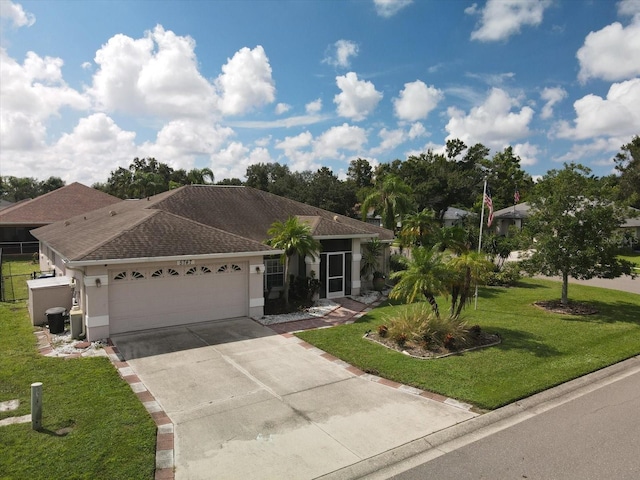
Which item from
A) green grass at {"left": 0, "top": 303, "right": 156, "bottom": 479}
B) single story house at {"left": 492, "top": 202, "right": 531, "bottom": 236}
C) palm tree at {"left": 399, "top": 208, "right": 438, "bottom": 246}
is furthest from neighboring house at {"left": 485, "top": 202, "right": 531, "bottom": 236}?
green grass at {"left": 0, "top": 303, "right": 156, "bottom": 479}

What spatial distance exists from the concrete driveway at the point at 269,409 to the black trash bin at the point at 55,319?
216cm

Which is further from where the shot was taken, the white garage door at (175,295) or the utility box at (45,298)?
the utility box at (45,298)

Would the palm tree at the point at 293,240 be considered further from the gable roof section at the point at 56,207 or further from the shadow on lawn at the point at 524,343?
the gable roof section at the point at 56,207

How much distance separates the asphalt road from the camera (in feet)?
21.9

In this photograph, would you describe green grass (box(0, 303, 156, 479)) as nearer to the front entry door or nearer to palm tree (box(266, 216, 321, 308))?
palm tree (box(266, 216, 321, 308))

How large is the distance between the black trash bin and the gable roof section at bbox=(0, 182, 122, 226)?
85.4ft

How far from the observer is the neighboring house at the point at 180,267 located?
42.6 feet

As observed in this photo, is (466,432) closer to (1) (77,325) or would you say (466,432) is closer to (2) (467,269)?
(2) (467,269)

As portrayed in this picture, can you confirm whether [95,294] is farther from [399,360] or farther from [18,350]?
[399,360]

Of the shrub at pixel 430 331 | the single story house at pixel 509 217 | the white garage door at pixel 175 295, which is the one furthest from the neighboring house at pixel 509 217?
the white garage door at pixel 175 295

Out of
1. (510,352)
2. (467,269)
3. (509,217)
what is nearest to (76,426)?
(467,269)

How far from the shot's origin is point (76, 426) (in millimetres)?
7680

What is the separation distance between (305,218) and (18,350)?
497 inches

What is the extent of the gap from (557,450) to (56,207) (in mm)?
41371
